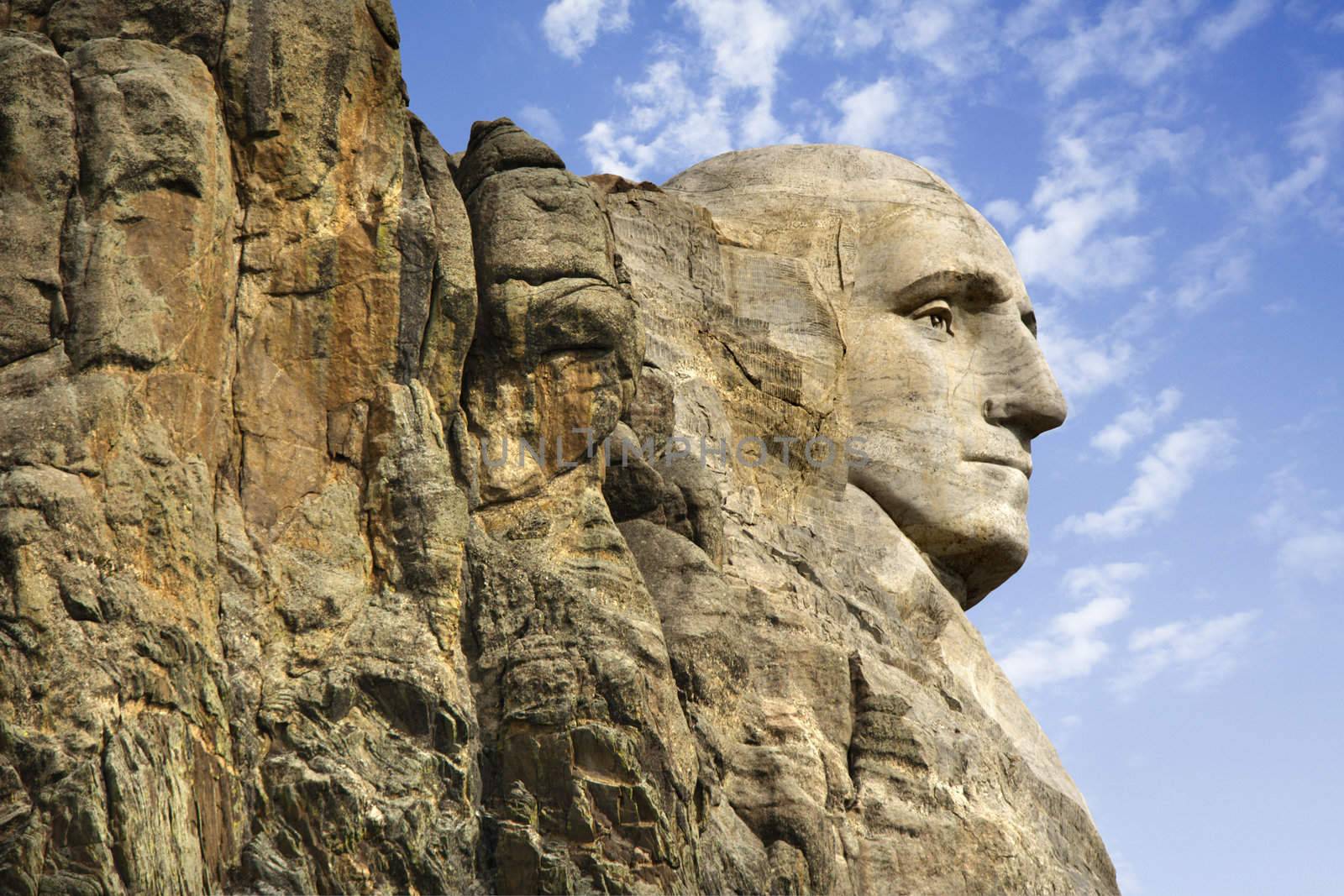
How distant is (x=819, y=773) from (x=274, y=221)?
590 cm

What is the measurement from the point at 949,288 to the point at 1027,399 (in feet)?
4.35

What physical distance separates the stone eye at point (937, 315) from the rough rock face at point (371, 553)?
332 centimetres

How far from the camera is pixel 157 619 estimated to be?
14977 mm

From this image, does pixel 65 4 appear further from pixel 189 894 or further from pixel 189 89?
pixel 189 894

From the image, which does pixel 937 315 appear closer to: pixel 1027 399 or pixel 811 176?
pixel 1027 399

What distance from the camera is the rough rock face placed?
48.9ft

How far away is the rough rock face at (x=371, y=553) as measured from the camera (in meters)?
14.9

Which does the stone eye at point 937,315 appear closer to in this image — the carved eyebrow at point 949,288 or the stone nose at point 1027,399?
the carved eyebrow at point 949,288

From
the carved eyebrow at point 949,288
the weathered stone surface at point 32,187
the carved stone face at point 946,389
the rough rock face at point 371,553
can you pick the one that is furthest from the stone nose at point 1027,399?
the weathered stone surface at point 32,187

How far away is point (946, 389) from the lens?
23.1 m

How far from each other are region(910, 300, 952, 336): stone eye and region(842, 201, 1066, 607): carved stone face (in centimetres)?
1

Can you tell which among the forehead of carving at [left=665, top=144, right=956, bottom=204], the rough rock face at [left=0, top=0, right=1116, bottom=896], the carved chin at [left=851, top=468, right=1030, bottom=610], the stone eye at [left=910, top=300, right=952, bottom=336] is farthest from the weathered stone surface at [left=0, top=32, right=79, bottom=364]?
the stone eye at [left=910, top=300, right=952, bottom=336]

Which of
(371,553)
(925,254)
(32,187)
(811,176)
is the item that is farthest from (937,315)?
(32,187)

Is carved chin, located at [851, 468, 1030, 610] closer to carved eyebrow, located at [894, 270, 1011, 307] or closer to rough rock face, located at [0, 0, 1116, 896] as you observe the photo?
rough rock face, located at [0, 0, 1116, 896]
